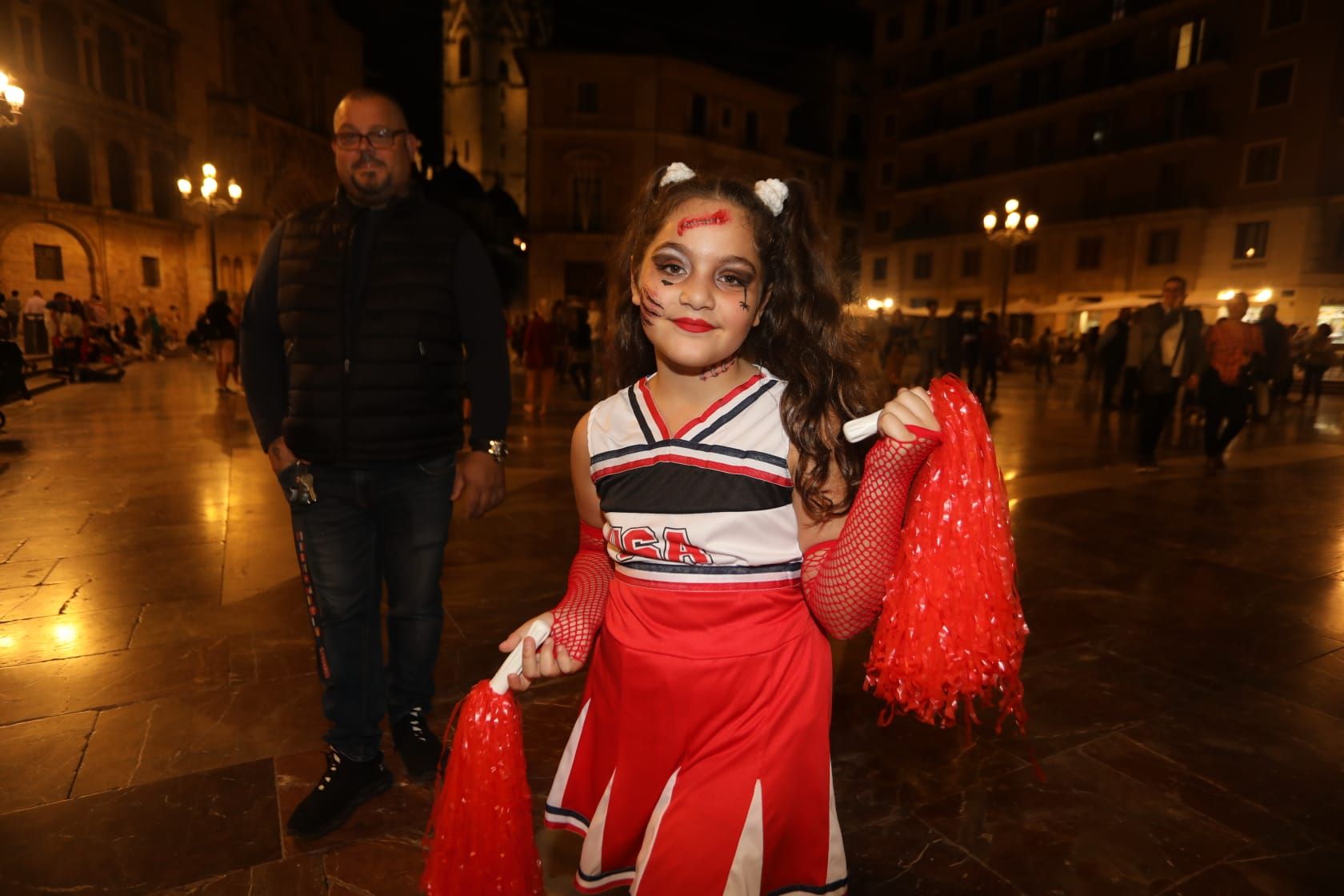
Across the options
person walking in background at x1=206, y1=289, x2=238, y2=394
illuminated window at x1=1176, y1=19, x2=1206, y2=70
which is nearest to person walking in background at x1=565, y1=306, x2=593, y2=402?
person walking in background at x1=206, y1=289, x2=238, y2=394

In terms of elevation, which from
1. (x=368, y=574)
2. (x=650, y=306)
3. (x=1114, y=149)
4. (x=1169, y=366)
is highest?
(x=1114, y=149)

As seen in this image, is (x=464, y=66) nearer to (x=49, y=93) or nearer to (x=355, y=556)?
(x=49, y=93)

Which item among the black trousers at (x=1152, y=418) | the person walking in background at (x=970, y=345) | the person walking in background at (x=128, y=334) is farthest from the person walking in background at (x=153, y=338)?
the black trousers at (x=1152, y=418)

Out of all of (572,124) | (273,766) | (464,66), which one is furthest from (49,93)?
(273,766)

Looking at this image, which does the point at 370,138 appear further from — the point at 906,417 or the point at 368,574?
the point at 906,417

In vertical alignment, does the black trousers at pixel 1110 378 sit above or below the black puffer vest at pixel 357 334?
below

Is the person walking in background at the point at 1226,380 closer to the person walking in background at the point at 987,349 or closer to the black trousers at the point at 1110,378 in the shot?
the black trousers at the point at 1110,378

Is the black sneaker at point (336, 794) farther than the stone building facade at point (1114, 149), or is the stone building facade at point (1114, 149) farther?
the stone building facade at point (1114, 149)

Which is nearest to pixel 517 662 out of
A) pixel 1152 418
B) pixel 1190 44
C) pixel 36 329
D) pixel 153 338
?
pixel 1152 418

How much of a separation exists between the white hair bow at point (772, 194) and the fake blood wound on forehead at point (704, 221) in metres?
0.11

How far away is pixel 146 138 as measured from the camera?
29.8 m

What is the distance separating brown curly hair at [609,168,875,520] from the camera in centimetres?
148

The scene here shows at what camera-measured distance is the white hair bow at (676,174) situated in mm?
1593

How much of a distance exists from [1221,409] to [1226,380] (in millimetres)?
314
